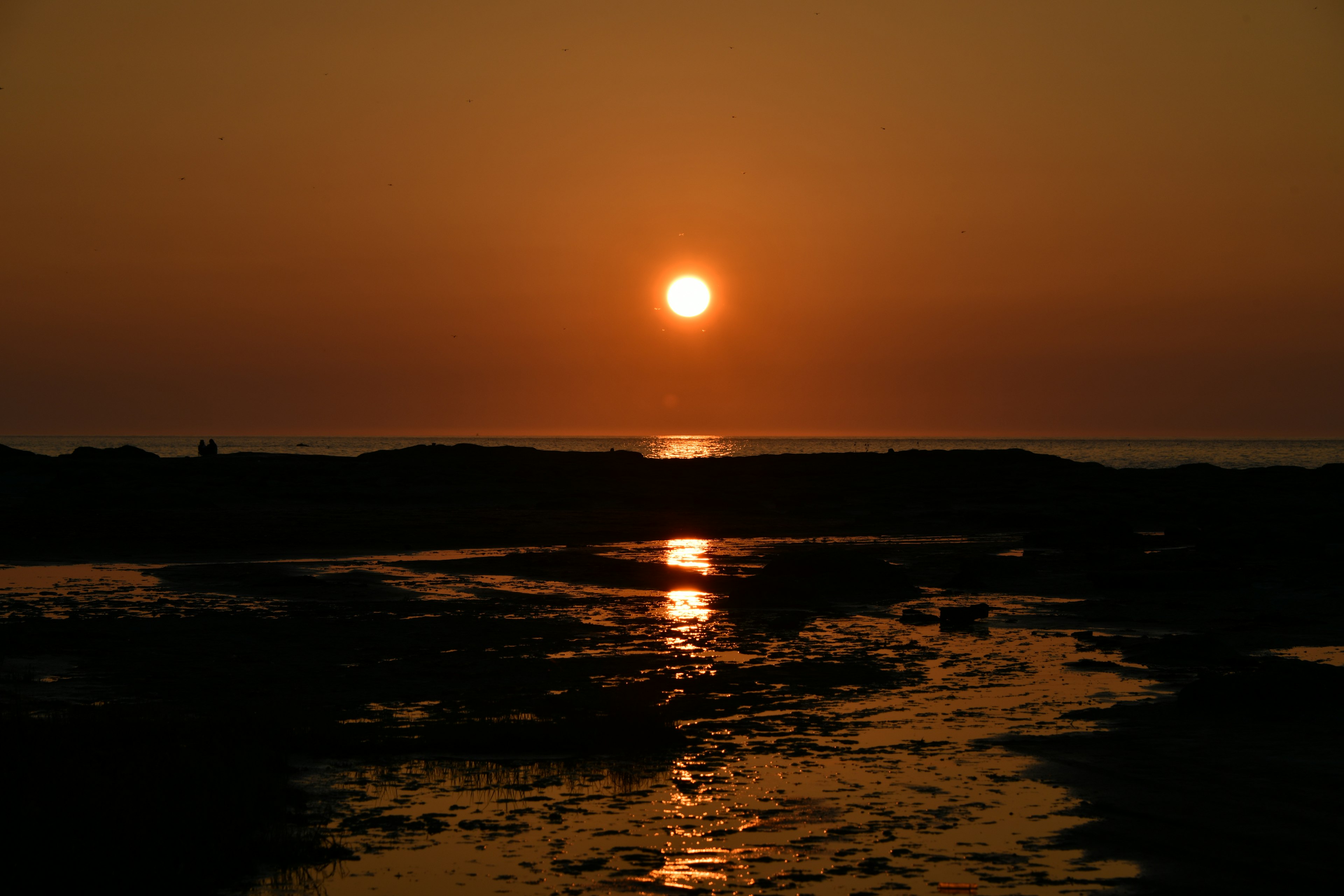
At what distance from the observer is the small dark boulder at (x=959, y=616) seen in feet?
69.9

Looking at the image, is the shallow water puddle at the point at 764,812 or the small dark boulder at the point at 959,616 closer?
the shallow water puddle at the point at 764,812

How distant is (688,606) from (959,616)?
5.71 m

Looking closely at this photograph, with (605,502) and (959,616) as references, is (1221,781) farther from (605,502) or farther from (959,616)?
(605,502)

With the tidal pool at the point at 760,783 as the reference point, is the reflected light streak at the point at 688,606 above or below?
above

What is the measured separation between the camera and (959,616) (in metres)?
21.4

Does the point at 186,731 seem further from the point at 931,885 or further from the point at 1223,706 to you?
the point at 1223,706

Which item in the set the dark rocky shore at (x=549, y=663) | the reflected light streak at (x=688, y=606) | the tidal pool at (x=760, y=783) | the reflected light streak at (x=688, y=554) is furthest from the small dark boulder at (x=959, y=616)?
the reflected light streak at (x=688, y=554)

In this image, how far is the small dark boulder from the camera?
2131cm

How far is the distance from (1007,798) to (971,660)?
7.53 meters

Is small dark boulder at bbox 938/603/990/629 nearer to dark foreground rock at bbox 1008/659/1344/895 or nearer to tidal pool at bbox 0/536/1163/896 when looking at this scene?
tidal pool at bbox 0/536/1163/896

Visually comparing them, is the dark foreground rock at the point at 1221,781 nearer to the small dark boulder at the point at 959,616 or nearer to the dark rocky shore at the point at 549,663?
the dark rocky shore at the point at 549,663

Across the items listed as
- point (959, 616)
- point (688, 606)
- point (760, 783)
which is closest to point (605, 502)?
point (688, 606)

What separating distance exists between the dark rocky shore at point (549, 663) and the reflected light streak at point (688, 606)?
76cm

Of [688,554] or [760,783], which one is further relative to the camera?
[688,554]
